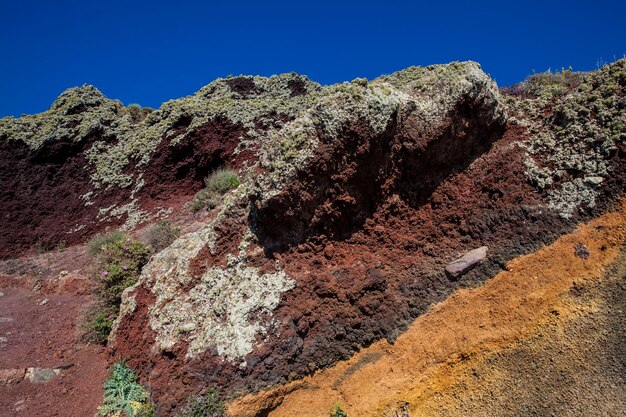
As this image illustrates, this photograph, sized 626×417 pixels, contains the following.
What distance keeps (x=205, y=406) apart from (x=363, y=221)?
302 cm

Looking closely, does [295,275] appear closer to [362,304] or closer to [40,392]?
[362,304]

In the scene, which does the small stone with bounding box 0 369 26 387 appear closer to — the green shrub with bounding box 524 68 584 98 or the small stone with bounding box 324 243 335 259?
the small stone with bounding box 324 243 335 259

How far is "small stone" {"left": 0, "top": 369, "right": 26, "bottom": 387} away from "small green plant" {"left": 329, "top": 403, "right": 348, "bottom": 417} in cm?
463

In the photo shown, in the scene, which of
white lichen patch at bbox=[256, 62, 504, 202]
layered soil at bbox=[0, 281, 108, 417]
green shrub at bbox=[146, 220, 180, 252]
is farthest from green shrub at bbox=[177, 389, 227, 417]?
green shrub at bbox=[146, 220, 180, 252]

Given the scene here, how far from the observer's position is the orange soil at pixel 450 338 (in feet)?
15.9

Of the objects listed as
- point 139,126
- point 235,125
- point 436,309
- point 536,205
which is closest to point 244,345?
point 436,309

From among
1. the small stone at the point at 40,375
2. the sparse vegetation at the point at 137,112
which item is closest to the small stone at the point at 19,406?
the small stone at the point at 40,375

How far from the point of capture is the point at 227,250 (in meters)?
5.91

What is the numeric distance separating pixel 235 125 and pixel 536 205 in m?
9.20

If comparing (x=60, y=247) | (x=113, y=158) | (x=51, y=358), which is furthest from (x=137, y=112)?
(x=51, y=358)

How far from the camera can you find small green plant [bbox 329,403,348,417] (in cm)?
485

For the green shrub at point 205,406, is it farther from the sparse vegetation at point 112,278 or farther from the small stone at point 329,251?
the sparse vegetation at point 112,278

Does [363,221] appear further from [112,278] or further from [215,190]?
[215,190]

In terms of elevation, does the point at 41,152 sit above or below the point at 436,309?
above
